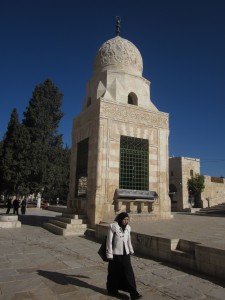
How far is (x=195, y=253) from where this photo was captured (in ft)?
18.6

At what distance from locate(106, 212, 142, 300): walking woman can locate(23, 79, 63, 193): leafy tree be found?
78.3 feet

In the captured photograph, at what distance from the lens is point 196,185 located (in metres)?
36.2

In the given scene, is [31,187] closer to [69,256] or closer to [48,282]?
[69,256]

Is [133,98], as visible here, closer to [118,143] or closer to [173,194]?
[118,143]

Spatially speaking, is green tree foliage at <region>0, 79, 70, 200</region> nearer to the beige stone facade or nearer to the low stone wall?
the beige stone facade

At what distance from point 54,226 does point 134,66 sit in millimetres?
9437

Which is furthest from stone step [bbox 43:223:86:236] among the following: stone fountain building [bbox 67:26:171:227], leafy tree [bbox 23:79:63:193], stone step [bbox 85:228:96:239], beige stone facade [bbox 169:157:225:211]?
beige stone facade [bbox 169:157:225:211]

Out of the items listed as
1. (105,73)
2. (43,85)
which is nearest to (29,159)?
(43,85)

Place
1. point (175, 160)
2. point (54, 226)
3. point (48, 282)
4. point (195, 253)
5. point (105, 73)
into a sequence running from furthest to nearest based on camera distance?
point (175, 160), point (105, 73), point (54, 226), point (195, 253), point (48, 282)

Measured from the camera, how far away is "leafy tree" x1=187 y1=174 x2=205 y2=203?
119ft

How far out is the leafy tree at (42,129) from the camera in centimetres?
2784

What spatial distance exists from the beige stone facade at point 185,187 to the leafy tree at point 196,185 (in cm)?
69

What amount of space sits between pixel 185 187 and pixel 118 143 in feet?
90.0

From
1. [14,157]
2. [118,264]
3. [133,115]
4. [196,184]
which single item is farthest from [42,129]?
[118,264]
